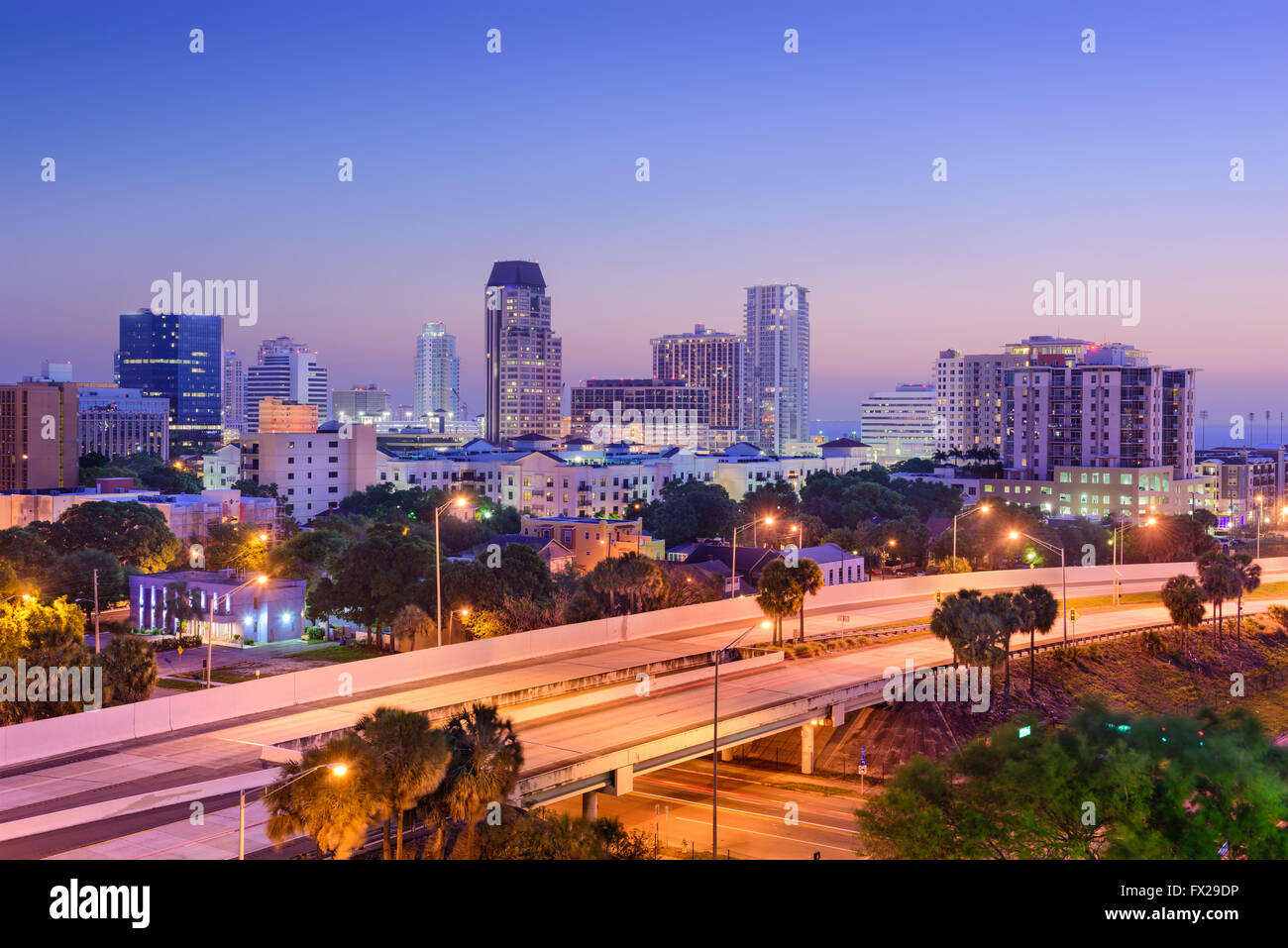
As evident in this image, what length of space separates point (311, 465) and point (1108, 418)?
83592 millimetres

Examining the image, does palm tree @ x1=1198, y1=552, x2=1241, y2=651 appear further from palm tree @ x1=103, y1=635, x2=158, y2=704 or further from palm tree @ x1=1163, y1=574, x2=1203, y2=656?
palm tree @ x1=103, y1=635, x2=158, y2=704

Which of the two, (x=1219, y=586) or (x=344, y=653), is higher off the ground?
(x=1219, y=586)

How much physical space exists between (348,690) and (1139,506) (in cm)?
10011

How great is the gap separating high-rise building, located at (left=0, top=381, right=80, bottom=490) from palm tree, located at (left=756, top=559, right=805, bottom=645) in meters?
74.3

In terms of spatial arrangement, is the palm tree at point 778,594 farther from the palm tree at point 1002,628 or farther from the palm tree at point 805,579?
the palm tree at point 1002,628

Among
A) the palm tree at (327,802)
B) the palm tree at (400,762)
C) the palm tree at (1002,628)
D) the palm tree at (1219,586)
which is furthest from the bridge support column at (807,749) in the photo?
the palm tree at (1219,586)

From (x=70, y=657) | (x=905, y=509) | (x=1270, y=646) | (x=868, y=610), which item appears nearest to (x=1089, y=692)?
(x=868, y=610)

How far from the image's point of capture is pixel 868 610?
189 feet

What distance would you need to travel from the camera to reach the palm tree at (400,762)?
19.1 m

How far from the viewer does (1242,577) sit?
208 feet

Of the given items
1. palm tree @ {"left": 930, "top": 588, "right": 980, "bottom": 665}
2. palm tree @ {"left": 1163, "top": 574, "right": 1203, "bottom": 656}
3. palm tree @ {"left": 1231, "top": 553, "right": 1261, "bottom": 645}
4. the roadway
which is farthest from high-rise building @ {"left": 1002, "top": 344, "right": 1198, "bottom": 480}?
palm tree @ {"left": 930, "top": 588, "right": 980, "bottom": 665}

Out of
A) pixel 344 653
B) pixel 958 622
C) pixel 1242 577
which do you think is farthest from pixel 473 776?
pixel 1242 577

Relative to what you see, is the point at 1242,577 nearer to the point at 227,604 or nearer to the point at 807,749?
the point at 807,749
